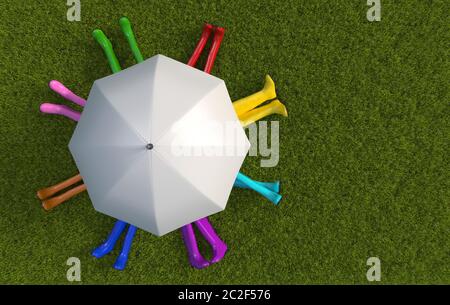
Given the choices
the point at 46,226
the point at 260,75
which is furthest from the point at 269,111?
the point at 46,226

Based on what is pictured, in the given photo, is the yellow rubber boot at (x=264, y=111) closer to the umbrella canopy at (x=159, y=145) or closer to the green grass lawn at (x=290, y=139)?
the green grass lawn at (x=290, y=139)

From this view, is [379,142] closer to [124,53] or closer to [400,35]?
[400,35]

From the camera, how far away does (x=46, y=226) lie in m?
2.04

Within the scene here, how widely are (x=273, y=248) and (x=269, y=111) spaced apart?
735 millimetres

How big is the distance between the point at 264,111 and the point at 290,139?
24 cm

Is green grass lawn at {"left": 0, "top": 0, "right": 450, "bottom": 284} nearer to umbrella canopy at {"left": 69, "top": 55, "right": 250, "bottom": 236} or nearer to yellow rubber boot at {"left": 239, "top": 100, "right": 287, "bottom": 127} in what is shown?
yellow rubber boot at {"left": 239, "top": 100, "right": 287, "bottom": 127}

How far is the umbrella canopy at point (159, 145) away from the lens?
1226 millimetres

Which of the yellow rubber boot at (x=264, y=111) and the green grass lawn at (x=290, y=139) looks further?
the green grass lawn at (x=290, y=139)

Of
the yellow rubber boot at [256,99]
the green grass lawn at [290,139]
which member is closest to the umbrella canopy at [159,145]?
the yellow rubber boot at [256,99]

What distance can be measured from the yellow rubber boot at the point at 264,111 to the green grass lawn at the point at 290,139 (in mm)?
116

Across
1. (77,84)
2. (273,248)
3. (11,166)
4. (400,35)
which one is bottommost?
(273,248)

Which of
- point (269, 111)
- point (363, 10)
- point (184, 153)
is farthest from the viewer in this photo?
point (363, 10)

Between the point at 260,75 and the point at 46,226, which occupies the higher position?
the point at 260,75

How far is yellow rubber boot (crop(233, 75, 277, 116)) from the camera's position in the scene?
1.85 metres
